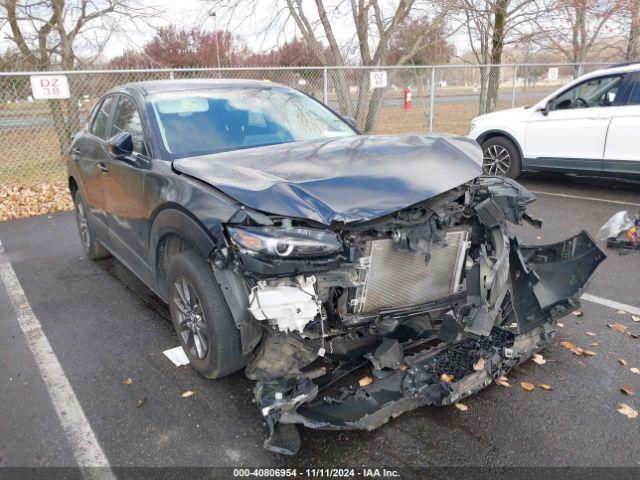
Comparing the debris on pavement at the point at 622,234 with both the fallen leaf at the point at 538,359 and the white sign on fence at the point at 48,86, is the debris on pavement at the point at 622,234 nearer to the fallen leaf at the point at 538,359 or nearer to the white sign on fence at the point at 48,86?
the fallen leaf at the point at 538,359

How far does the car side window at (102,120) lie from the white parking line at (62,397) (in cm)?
170

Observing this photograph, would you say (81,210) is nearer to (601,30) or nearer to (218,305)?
(218,305)

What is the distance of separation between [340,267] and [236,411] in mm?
1065

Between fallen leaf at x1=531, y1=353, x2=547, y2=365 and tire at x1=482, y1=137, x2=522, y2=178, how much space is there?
577 centimetres

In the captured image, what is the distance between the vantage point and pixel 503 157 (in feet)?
28.2

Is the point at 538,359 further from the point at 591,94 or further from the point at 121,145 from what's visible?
the point at 591,94

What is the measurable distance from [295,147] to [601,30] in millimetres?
17583

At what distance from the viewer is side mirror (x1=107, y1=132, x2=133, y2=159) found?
3547 millimetres

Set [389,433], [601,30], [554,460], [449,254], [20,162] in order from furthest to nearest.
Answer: [601,30], [20,162], [449,254], [389,433], [554,460]

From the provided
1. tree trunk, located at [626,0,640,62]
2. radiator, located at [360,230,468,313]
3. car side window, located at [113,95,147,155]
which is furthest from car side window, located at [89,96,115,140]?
tree trunk, located at [626,0,640,62]

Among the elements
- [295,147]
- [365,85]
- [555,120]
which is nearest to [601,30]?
[365,85]

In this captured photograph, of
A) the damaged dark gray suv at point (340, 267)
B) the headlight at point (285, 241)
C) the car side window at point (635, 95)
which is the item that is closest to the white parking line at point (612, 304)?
the damaged dark gray suv at point (340, 267)

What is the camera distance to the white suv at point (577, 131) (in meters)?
7.04

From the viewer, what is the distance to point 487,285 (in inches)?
120
